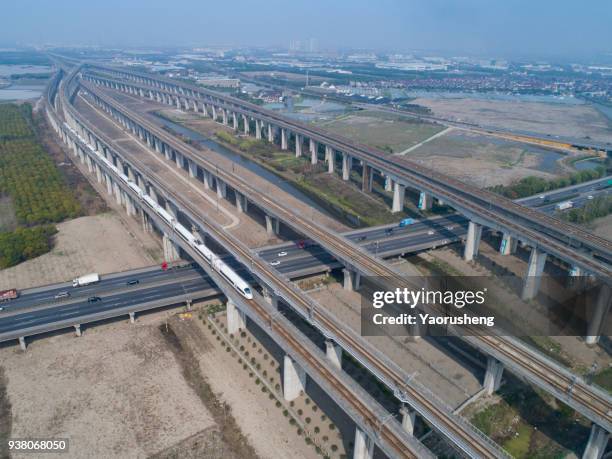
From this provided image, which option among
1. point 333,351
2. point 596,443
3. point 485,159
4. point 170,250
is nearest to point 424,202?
point 170,250

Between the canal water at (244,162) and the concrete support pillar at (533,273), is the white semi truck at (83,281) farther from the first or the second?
the concrete support pillar at (533,273)

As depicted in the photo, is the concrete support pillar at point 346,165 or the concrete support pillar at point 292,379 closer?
the concrete support pillar at point 292,379

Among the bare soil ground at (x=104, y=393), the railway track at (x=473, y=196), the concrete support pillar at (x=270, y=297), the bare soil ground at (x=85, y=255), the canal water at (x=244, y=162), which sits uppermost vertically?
the railway track at (x=473, y=196)

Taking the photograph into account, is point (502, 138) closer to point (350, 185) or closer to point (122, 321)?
point (350, 185)

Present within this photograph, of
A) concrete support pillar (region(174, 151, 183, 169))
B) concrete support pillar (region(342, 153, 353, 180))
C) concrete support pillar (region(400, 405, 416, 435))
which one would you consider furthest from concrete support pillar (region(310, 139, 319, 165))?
concrete support pillar (region(400, 405, 416, 435))

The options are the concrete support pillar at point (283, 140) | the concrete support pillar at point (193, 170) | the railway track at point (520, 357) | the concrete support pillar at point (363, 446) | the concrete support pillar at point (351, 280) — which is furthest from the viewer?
the concrete support pillar at point (283, 140)

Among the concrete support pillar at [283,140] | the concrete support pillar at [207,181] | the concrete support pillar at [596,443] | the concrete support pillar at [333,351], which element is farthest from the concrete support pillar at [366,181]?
the concrete support pillar at [596,443]

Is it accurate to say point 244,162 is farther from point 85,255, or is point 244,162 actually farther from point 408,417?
point 408,417
